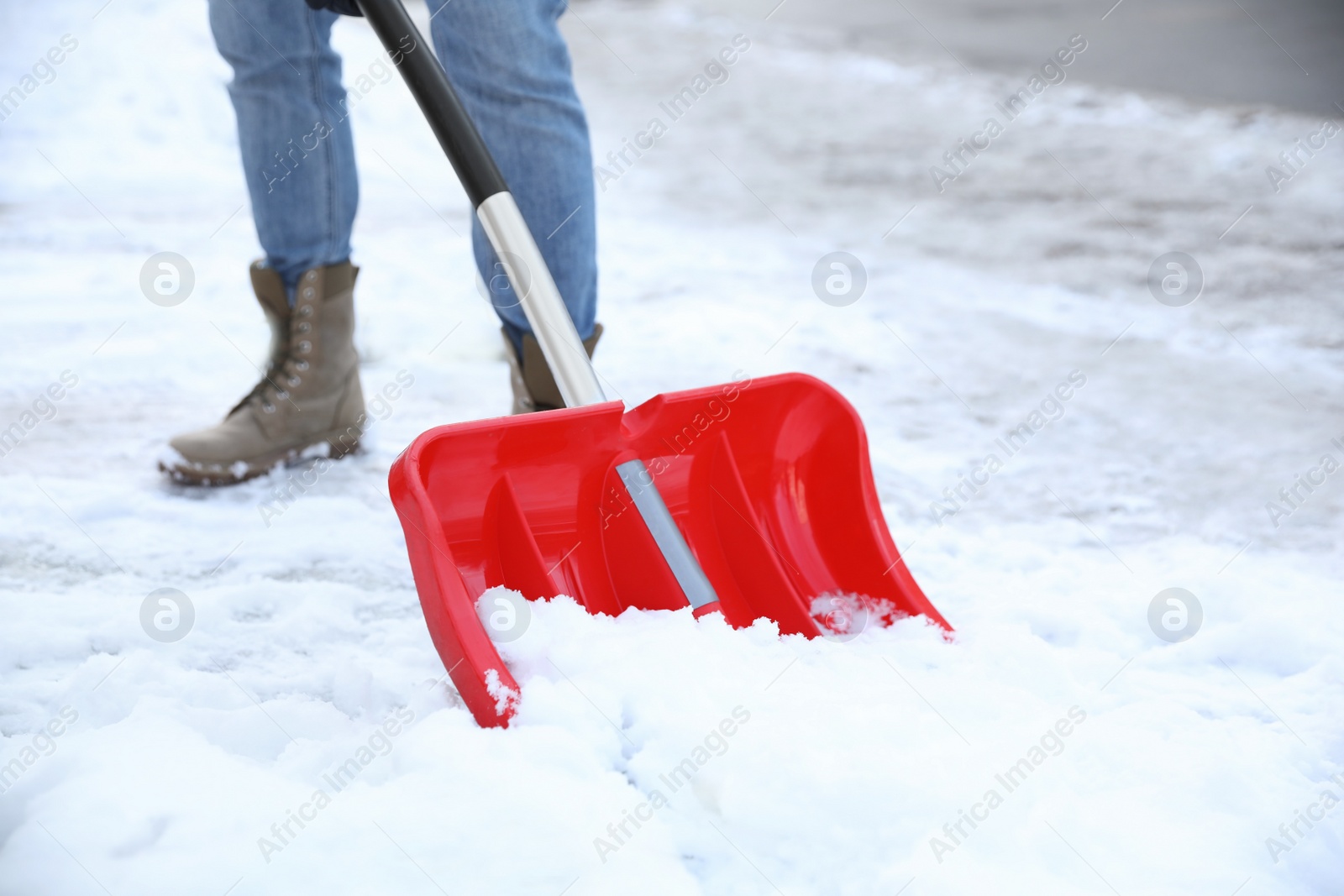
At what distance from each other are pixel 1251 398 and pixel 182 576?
1.97 m

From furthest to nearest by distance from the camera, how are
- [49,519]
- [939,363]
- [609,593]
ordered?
1. [939,363]
2. [49,519]
3. [609,593]

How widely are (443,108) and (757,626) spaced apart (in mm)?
696

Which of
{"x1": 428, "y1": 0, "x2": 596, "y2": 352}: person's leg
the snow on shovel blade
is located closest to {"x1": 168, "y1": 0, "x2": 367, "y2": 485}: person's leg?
{"x1": 428, "y1": 0, "x2": 596, "y2": 352}: person's leg

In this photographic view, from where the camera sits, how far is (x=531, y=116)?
1305 millimetres

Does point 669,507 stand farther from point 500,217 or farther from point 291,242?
point 291,242

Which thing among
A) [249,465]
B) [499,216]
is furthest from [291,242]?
[499,216]

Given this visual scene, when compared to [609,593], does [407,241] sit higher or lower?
lower

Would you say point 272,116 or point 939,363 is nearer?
point 272,116

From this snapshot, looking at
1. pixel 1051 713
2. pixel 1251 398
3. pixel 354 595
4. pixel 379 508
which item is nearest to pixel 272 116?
pixel 379 508

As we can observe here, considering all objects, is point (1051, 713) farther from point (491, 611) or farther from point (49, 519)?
point (49, 519)

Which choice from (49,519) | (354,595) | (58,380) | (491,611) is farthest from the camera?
(58,380)

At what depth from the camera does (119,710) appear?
1.00 m

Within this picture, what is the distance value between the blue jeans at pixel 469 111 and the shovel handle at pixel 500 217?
12 cm

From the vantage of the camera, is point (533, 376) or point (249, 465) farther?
point (249, 465)
